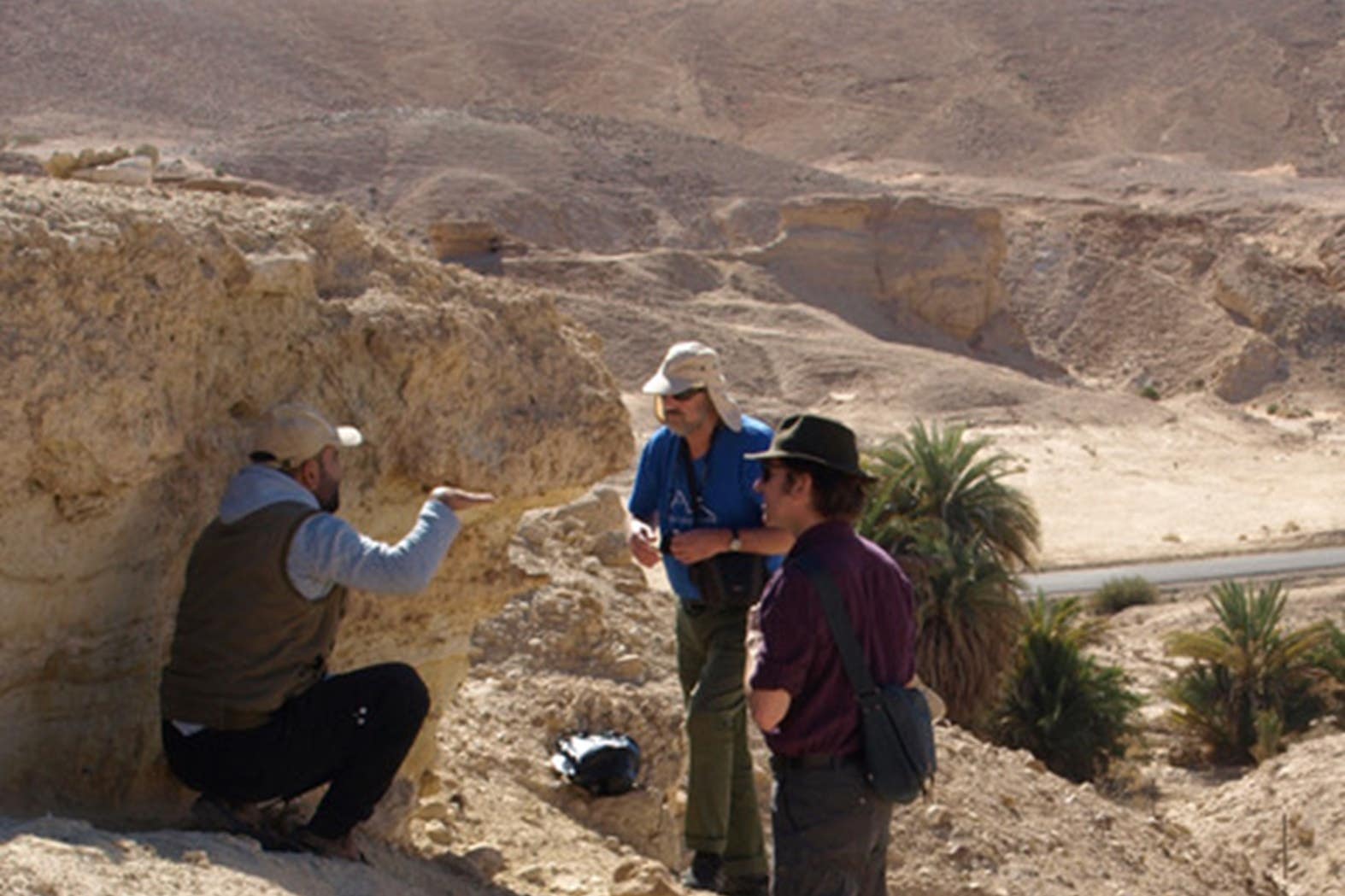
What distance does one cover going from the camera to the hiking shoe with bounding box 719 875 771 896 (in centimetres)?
517

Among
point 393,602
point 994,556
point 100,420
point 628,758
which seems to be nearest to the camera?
point 100,420

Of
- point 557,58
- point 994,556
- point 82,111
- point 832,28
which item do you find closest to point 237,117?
point 82,111

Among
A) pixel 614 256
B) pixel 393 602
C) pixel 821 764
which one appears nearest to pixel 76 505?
pixel 393 602

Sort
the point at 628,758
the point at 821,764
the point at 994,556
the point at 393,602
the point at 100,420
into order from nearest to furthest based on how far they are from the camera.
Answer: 1. the point at 821,764
2. the point at 100,420
3. the point at 393,602
4. the point at 628,758
5. the point at 994,556

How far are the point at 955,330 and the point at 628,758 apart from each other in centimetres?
3931

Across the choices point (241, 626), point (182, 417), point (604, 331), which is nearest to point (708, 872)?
point (241, 626)

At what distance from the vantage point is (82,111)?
65.2m

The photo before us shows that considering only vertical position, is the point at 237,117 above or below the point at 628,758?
above

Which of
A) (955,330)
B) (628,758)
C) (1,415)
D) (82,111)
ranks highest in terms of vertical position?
(82,111)

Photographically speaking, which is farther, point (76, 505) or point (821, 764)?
point (76, 505)

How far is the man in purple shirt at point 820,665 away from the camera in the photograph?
13.3ft

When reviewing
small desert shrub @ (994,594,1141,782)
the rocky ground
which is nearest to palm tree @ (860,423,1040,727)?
small desert shrub @ (994,594,1141,782)

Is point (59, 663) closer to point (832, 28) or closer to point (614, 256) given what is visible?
point (614, 256)

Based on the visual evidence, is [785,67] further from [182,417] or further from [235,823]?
[235,823]
